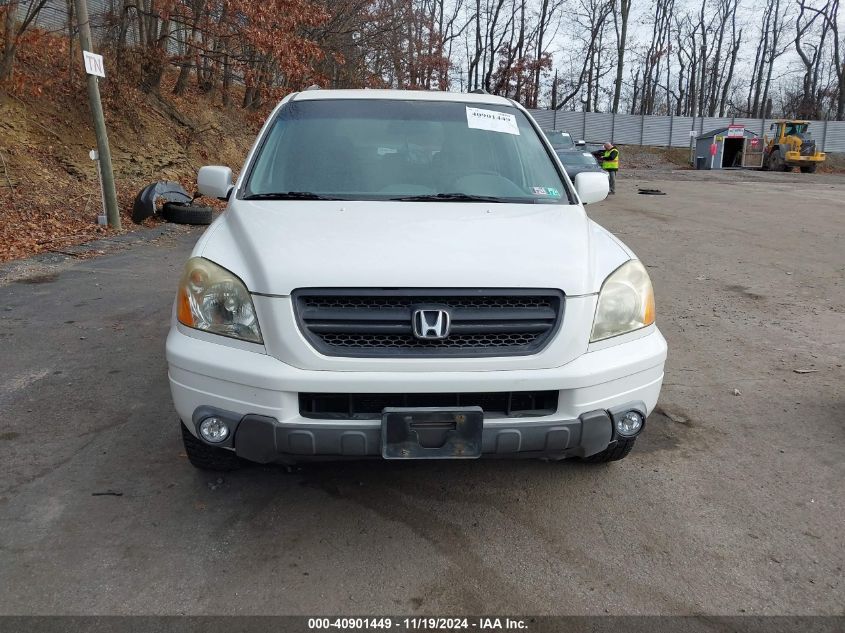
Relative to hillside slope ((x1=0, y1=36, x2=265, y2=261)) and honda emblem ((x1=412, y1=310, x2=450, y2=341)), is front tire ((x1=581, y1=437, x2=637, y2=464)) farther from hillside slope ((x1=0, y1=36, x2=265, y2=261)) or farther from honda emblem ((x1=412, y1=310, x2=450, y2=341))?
hillside slope ((x1=0, y1=36, x2=265, y2=261))

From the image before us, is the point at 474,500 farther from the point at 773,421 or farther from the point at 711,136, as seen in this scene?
the point at 711,136

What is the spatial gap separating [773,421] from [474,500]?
2091mm

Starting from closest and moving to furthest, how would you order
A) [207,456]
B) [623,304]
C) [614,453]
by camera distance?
[623,304]
[207,456]
[614,453]

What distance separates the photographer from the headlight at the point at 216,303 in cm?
256

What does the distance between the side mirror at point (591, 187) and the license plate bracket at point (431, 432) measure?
2020mm

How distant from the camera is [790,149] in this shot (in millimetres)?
34500

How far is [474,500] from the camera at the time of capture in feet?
10.1

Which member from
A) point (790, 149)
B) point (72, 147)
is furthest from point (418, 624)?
point (790, 149)

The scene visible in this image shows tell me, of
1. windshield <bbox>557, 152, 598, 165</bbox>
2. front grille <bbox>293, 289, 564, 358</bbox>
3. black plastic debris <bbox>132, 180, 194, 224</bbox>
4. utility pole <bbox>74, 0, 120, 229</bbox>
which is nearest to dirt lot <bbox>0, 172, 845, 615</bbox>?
front grille <bbox>293, 289, 564, 358</bbox>

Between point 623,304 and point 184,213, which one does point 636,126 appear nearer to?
point 184,213

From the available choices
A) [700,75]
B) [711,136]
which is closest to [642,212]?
[711,136]

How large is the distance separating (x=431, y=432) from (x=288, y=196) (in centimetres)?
152

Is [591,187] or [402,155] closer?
[402,155]

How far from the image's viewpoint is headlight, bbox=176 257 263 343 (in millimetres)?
2559
